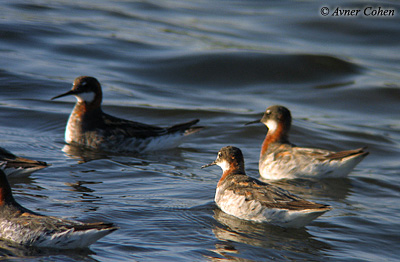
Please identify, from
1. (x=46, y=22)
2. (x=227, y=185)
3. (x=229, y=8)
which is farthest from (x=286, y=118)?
(x=229, y=8)

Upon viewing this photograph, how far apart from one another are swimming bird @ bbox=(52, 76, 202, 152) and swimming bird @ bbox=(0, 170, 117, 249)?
538 cm

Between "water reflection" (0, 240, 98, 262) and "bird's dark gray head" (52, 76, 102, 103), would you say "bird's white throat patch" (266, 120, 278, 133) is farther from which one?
"water reflection" (0, 240, 98, 262)

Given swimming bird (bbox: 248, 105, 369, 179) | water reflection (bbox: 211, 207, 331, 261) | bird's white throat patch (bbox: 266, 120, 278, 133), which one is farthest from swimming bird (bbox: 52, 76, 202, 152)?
water reflection (bbox: 211, 207, 331, 261)

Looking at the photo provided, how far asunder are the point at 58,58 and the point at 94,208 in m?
10.7

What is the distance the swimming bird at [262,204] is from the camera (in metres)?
8.48

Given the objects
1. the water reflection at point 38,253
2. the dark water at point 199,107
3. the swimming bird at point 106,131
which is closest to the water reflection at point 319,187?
the dark water at point 199,107

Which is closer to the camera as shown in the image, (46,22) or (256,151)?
(256,151)

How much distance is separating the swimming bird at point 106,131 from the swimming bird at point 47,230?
538 centimetres

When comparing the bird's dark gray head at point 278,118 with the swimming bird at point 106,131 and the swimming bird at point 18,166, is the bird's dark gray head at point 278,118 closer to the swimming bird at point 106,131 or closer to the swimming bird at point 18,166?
the swimming bird at point 106,131

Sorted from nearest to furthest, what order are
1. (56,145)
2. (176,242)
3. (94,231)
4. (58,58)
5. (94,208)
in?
(94,231)
(176,242)
(94,208)
(56,145)
(58,58)

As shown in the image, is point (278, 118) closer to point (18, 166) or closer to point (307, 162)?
point (307, 162)

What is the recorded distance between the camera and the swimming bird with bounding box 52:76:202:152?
12.8 m

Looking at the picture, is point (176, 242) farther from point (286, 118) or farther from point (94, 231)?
point (286, 118)

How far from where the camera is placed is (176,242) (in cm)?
792
